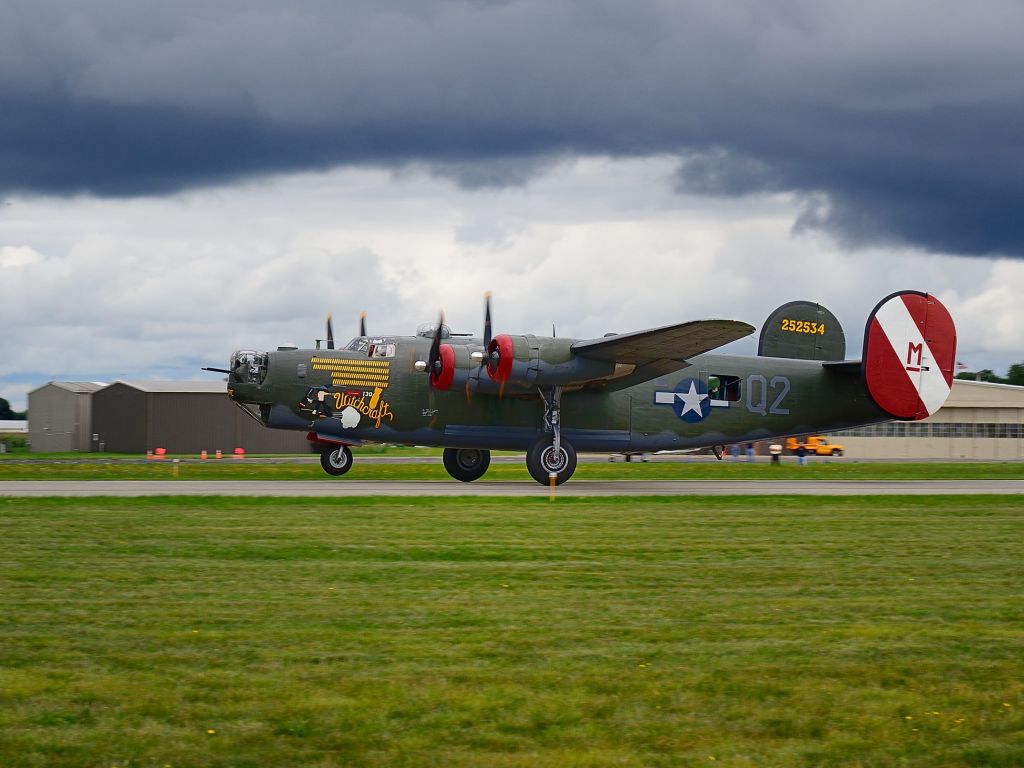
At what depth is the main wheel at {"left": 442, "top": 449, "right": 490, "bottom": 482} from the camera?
29906 millimetres

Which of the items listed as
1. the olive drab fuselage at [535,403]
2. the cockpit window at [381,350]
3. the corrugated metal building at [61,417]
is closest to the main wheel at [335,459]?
the olive drab fuselage at [535,403]

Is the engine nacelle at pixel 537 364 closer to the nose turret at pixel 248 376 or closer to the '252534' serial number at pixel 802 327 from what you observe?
the nose turret at pixel 248 376

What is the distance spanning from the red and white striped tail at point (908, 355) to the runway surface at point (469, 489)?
2356 mm

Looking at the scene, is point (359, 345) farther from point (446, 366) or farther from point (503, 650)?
point (503, 650)

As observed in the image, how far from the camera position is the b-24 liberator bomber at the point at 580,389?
26016 millimetres

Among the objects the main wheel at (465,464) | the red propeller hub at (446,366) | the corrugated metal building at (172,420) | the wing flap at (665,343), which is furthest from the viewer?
the corrugated metal building at (172,420)

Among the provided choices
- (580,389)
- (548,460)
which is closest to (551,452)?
(548,460)

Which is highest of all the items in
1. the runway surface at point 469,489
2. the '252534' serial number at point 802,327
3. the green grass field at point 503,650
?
the '252534' serial number at point 802,327

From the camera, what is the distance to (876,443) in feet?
231

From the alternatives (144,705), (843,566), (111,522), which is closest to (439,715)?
(144,705)

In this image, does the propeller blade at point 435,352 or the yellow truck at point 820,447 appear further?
the yellow truck at point 820,447

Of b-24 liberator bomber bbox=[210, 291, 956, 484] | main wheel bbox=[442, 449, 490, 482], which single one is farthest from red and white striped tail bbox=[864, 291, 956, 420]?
main wheel bbox=[442, 449, 490, 482]

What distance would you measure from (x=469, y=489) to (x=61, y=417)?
167 ft

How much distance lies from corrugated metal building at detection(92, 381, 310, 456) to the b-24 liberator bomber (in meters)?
36.5
